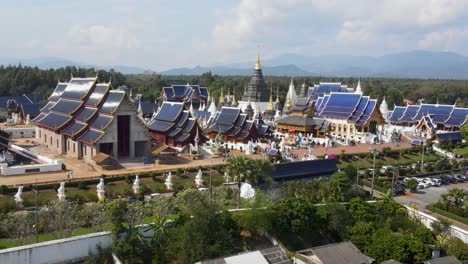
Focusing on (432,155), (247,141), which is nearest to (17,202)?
(247,141)

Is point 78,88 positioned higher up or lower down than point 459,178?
higher up

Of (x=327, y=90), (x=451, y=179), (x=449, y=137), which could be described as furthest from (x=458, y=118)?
(x=451, y=179)

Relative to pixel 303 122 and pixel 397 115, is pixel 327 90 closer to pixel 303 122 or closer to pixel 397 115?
pixel 397 115

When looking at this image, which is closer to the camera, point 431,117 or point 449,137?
point 449,137

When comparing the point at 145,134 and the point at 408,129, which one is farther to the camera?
the point at 408,129

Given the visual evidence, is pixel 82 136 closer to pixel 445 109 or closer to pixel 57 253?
pixel 57 253

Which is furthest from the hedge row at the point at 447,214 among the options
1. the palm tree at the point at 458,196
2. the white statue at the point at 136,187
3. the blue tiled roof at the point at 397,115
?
the blue tiled roof at the point at 397,115
